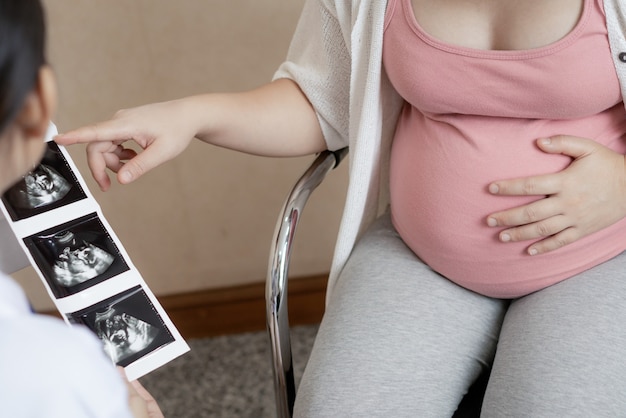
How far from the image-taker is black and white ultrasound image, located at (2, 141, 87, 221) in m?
0.78

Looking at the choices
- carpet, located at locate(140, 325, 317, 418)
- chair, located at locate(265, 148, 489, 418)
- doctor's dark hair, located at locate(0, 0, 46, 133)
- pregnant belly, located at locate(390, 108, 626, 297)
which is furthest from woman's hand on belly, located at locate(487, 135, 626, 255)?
carpet, located at locate(140, 325, 317, 418)

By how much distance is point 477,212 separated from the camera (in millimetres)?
850

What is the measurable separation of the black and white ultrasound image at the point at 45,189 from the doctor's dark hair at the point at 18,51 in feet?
0.88

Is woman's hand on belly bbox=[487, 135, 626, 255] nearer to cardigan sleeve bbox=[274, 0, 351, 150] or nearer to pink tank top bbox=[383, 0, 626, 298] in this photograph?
pink tank top bbox=[383, 0, 626, 298]

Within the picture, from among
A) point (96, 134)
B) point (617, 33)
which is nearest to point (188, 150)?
point (96, 134)

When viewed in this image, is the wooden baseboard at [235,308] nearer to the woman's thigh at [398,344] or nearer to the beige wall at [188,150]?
the beige wall at [188,150]

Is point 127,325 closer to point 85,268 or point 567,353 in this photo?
point 85,268

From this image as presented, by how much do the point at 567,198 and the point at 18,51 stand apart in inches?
22.9

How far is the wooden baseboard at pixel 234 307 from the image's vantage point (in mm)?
1733

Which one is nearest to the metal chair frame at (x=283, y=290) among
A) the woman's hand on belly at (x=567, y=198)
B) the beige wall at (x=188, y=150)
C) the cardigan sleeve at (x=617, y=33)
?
the woman's hand on belly at (x=567, y=198)

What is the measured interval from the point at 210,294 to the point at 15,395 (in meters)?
1.20

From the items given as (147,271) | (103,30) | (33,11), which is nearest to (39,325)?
(33,11)

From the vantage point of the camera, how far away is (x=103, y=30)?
1.42m

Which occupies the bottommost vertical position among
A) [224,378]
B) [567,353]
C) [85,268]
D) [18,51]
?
[224,378]
